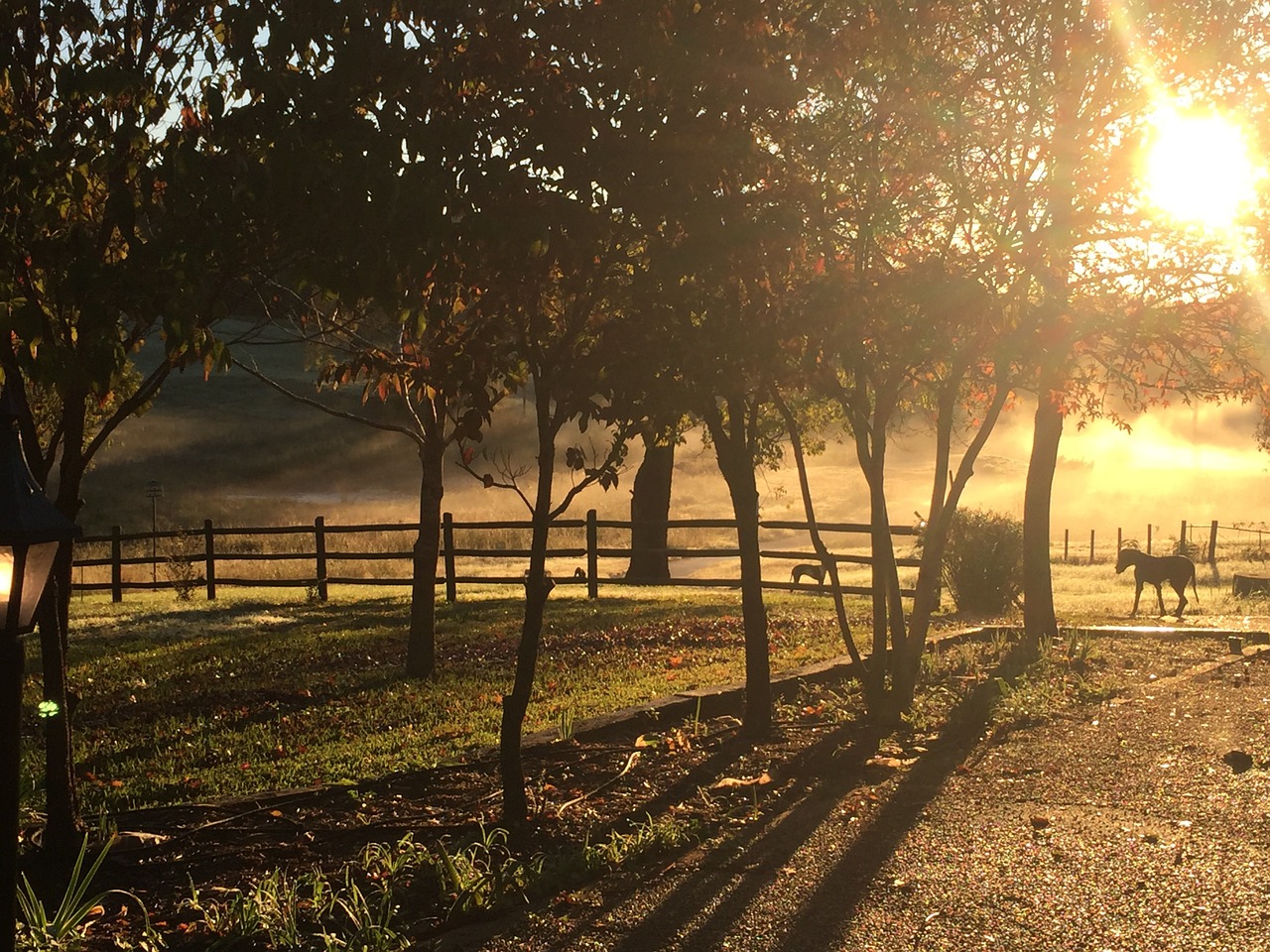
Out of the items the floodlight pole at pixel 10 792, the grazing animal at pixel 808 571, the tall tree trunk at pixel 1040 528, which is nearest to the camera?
the floodlight pole at pixel 10 792

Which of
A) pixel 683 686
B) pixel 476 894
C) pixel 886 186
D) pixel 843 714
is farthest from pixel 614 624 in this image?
pixel 476 894

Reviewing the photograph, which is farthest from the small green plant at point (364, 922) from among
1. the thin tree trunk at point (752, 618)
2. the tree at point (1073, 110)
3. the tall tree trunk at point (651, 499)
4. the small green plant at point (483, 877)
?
the tall tree trunk at point (651, 499)

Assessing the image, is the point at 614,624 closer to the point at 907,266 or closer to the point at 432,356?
the point at 907,266

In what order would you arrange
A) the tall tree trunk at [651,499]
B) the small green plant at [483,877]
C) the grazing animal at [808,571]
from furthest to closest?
the tall tree trunk at [651,499], the grazing animal at [808,571], the small green plant at [483,877]

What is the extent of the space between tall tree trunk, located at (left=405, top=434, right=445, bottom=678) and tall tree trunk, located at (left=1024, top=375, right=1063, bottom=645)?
6.67 m

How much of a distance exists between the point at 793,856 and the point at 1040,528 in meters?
10.6

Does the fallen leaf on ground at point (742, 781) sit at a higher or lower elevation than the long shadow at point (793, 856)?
higher

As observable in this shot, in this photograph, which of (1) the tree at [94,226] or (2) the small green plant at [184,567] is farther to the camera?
(2) the small green plant at [184,567]

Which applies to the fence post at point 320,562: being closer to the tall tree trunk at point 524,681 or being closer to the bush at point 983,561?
the bush at point 983,561

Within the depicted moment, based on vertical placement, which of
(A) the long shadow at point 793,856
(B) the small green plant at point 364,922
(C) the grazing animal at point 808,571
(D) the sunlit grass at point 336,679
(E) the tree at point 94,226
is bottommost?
(D) the sunlit grass at point 336,679

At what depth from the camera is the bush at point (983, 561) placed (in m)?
21.0

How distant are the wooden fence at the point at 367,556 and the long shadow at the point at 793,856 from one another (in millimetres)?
8278

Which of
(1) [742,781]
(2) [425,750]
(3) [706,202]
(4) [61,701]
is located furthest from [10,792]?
(2) [425,750]

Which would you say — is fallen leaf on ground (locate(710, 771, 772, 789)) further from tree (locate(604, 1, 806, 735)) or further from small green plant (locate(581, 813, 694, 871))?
tree (locate(604, 1, 806, 735))
